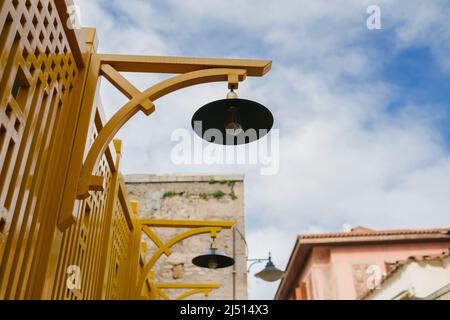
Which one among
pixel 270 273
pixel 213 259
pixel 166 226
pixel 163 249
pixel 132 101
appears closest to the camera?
pixel 132 101

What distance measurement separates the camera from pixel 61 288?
355 centimetres

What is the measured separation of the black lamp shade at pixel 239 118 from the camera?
12.1ft

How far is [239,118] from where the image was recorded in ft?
12.3

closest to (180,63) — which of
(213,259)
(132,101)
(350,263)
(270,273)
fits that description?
(132,101)

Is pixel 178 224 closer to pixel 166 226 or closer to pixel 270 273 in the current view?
pixel 166 226

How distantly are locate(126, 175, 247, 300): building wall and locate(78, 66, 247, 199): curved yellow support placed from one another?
11.1 m

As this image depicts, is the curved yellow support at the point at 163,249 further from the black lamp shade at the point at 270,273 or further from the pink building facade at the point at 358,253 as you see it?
the pink building facade at the point at 358,253

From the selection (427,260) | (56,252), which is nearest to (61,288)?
(56,252)

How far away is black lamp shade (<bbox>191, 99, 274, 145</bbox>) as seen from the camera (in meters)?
3.68

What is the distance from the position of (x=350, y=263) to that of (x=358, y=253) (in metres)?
0.50

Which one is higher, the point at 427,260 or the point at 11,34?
the point at 427,260

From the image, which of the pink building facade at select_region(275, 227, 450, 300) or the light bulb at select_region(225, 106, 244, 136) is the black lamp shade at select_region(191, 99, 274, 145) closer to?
the light bulb at select_region(225, 106, 244, 136)
